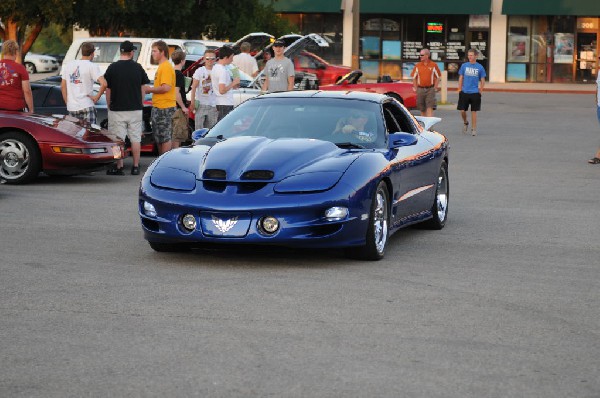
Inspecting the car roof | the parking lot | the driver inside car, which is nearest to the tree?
the parking lot

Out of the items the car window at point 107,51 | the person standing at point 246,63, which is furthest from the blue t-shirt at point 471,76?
the car window at point 107,51

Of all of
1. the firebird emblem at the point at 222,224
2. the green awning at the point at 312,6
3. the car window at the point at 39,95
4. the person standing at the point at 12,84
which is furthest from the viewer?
the green awning at the point at 312,6

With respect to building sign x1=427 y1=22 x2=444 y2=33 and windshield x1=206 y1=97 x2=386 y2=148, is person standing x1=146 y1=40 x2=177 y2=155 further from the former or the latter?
building sign x1=427 y1=22 x2=444 y2=33

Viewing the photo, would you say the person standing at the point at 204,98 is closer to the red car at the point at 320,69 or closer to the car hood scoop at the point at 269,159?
the car hood scoop at the point at 269,159

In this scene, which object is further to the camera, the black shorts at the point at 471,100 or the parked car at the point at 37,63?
the parked car at the point at 37,63

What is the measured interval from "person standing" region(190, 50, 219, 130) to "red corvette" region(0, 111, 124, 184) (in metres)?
3.29

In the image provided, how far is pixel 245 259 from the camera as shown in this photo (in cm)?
992

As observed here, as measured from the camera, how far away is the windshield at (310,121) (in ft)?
35.5

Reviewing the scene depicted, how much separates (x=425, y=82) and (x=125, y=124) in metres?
11.9

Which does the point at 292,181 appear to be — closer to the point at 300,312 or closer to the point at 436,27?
the point at 300,312

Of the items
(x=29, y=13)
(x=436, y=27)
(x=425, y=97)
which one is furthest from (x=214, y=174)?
(x=436, y=27)

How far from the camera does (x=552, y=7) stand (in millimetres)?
53875

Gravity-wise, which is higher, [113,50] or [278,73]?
[113,50]

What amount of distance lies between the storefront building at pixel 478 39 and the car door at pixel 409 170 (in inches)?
1713
